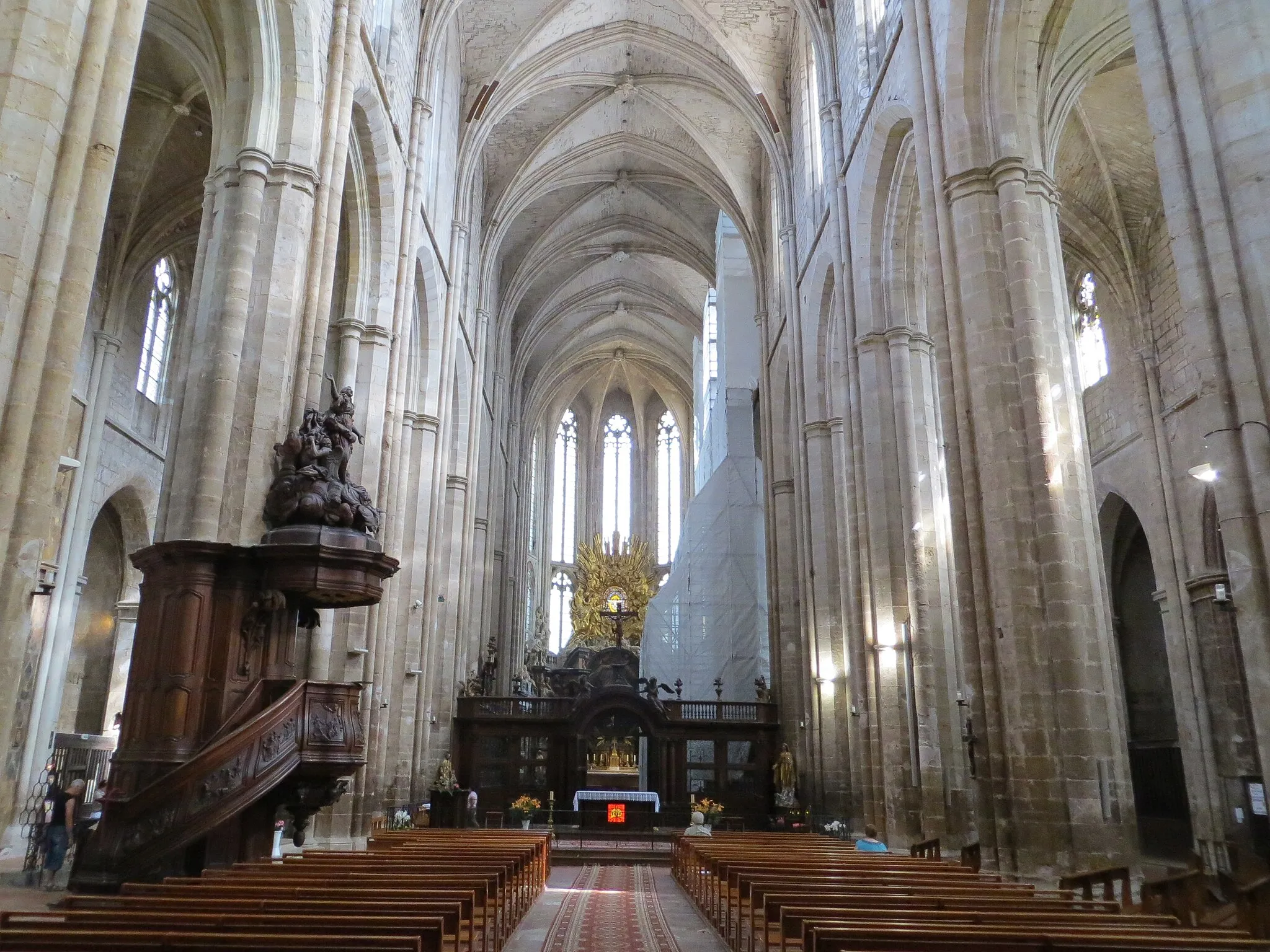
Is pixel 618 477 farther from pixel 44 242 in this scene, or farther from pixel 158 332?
pixel 44 242

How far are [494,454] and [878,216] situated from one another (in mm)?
17105

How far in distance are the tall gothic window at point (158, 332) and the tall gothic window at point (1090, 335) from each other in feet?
59.7

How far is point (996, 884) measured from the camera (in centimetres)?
641

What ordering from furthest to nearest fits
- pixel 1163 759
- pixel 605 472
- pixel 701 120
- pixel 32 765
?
1. pixel 605 472
2. pixel 701 120
3. pixel 1163 759
4. pixel 32 765

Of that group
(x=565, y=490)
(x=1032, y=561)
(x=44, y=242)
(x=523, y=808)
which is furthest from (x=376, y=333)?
(x=565, y=490)

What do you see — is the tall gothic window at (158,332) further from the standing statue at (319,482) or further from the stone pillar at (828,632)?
the stone pillar at (828,632)

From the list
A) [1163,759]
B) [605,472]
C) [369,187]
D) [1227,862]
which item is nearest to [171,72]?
[369,187]

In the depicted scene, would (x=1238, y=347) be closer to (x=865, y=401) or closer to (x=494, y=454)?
(x=865, y=401)

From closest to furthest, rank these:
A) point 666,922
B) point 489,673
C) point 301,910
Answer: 1. point 301,910
2. point 666,922
3. point 489,673

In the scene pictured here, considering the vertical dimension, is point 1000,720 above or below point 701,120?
below

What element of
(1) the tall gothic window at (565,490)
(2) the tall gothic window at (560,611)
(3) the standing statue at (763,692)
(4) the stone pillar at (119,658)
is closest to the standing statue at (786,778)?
(3) the standing statue at (763,692)

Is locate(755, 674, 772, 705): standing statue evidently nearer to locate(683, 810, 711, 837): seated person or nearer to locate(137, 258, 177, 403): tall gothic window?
locate(683, 810, 711, 837): seated person

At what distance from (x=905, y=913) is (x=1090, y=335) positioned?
57.4 ft

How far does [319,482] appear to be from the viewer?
32.9 ft
